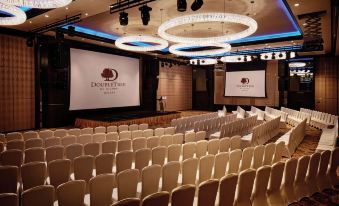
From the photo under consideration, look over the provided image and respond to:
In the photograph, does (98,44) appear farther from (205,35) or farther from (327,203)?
(327,203)

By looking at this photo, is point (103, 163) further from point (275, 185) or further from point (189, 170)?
point (275, 185)

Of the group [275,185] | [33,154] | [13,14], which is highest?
[13,14]

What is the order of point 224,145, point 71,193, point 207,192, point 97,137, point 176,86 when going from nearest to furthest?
1. point 71,193
2. point 207,192
3. point 224,145
4. point 97,137
5. point 176,86

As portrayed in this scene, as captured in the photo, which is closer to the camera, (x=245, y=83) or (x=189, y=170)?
(x=189, y=170)

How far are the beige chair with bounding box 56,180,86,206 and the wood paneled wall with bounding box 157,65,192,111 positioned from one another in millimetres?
15722

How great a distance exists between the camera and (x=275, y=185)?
150 inches

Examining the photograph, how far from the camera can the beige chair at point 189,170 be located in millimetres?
3920

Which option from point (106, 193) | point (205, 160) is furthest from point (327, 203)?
point (106, 193)

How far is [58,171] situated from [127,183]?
122 cm

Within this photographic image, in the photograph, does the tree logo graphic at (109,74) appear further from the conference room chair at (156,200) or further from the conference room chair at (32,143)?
the conference room chair at (156,200)

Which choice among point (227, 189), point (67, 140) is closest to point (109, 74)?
point (67, 140)

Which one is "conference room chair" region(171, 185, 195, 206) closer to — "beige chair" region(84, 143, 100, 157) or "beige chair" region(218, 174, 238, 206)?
"beige chair" region(218, 174, 238, 206)

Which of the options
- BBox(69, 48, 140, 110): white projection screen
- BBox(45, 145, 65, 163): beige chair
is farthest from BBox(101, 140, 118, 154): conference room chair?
BBox(69, 48, 140, 110): white projection screen

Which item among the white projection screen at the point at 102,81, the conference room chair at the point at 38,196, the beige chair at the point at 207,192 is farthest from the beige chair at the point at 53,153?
the white projection screen at the point at 102,81
